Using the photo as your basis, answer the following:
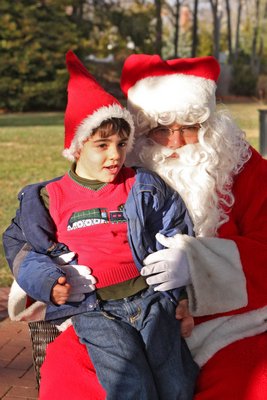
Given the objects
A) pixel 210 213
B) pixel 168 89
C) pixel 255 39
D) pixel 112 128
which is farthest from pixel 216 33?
pixel 112 128

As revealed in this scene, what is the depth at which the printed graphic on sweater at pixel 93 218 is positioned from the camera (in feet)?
8.25

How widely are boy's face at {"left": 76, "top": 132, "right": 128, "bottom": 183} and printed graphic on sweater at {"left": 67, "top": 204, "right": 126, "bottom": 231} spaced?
0.13 m

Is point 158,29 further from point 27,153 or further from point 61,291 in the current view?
point 61,291

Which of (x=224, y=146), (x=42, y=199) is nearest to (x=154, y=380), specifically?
(x=42, y=199)

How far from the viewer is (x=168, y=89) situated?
294 centimetres

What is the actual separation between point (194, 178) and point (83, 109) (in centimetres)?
56

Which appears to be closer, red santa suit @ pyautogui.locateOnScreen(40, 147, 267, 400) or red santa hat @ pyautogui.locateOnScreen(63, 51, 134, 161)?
red santa suit @ pyautogui.locateOnScreen(40, 147, 267, 400)

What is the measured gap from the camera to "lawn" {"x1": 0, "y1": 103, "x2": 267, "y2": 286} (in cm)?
820

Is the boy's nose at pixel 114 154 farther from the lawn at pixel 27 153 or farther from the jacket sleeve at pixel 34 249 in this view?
the lawn at pixel 27 153

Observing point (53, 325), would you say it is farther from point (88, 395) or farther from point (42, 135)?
A: point (42, 135)

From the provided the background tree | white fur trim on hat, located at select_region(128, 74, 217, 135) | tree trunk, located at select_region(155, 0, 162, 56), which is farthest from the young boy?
tree trunk, located at select_region(155, 0, 162, 56)

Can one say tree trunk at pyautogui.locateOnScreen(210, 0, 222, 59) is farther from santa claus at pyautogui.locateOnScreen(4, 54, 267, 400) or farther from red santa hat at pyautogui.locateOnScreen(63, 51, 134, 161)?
red santa hat at pyautogui.locateOnScreen(63, 51, 134, 161)

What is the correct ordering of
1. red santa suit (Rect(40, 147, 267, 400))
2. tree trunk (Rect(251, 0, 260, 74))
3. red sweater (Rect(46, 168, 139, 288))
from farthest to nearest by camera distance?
tree trunk (Rect(251, 0, 260, 74)) < red sweater (Rect(46, 168, 139, 288)) < red santa suit (Rect(40, 147, 267, 400))

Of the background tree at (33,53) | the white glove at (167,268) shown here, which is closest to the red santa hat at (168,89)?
the white glove at (167,268)
